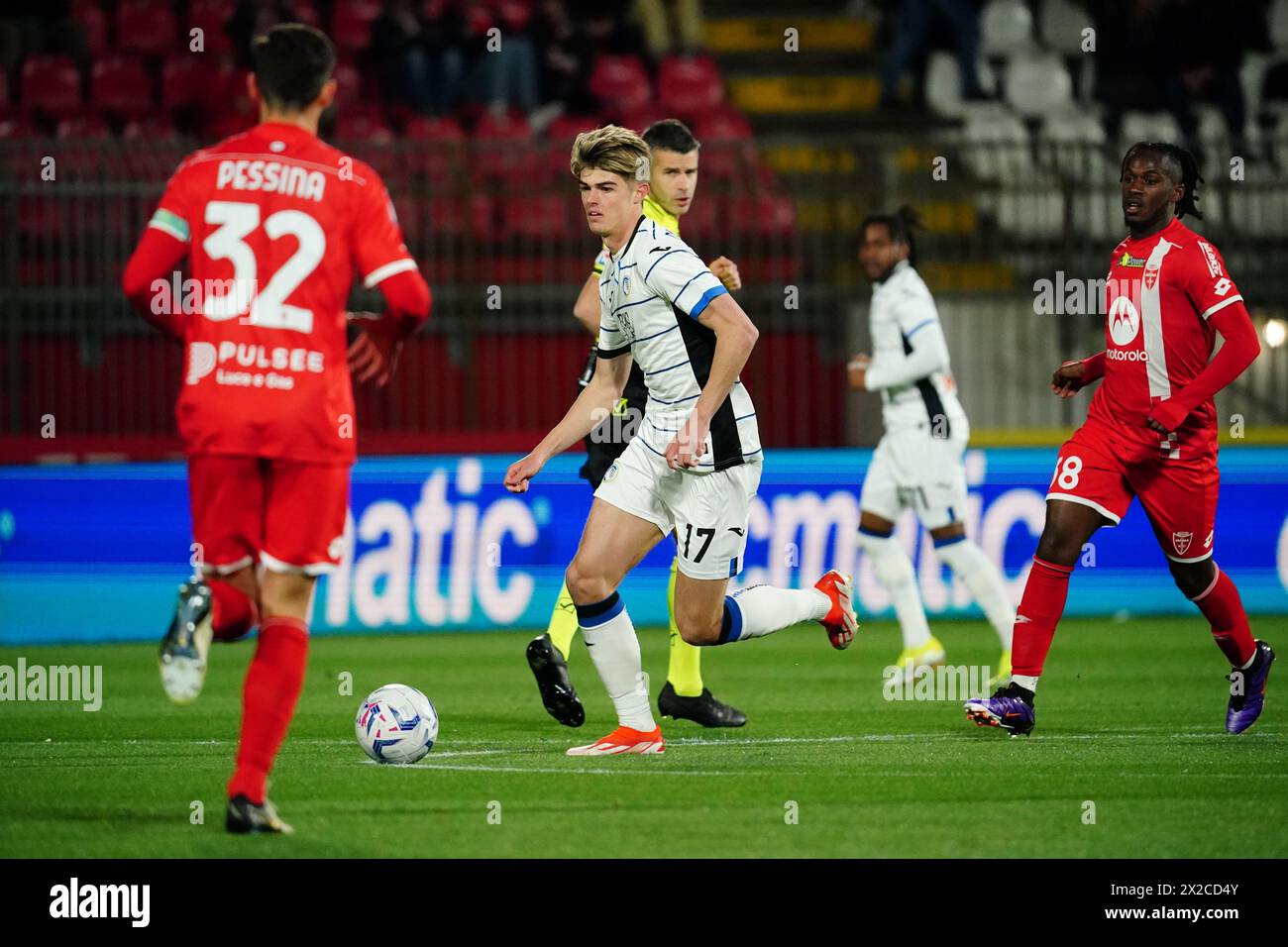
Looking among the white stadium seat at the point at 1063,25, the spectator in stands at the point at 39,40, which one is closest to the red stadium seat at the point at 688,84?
the white stadium seat at the point at 1063,25

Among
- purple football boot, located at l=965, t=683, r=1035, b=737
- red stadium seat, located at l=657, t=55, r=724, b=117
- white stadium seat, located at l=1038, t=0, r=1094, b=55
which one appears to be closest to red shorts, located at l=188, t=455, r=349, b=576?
purple football boot, located at l=965, t=683, r=1035, b=737

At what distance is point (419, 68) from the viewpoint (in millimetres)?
18312

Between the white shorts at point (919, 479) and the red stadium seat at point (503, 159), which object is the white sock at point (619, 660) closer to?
the white shorts at point (919, 479)

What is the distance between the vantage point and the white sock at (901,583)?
1055cm

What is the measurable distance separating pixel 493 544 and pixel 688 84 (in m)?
8.04

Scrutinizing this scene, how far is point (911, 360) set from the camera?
10.6 metres

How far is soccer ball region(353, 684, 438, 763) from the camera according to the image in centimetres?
730

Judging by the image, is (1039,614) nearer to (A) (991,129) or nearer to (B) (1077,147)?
(B) (1077,147)

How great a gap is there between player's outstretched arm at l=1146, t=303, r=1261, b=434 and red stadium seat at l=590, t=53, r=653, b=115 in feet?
38.0

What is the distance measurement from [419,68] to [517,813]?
514 inches

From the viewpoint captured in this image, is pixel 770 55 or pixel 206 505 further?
pixel 770 55
